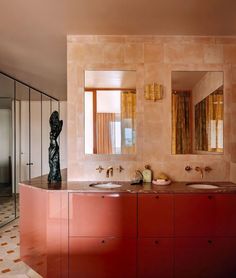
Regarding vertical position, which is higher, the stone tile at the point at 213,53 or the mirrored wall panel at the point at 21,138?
the stone tile at the point at 213,53

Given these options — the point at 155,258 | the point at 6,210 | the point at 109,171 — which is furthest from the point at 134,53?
the point at 6,210

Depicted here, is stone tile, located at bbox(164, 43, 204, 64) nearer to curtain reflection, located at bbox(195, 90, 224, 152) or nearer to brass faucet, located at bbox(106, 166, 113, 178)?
curtain reflection, located at bbox(195, 90, 224, 152)

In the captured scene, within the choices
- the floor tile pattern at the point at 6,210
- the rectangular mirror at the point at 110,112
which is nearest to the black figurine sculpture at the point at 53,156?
the rectangular mirror at the point at 110,112

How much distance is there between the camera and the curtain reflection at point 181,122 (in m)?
2.74

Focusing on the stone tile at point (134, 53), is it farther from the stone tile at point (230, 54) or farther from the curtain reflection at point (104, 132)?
the stone tile at point (230, 54)

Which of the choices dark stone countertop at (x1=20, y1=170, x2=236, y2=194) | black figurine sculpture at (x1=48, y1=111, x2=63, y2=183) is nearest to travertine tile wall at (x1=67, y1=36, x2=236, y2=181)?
black figurine sculpture at (x1=48, y1=111, x2=63, y2=183)

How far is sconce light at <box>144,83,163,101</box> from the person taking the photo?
2.71 meters

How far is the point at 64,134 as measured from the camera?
6105 mm

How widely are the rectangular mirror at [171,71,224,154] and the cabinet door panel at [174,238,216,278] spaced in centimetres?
95

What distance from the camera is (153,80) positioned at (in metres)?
2.74

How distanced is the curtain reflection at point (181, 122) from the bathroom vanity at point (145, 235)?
0.64 metres

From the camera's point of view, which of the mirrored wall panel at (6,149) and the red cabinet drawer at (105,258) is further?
the mirrored wall panel at (6,149)

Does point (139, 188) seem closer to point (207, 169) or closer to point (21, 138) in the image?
point (207, 169)

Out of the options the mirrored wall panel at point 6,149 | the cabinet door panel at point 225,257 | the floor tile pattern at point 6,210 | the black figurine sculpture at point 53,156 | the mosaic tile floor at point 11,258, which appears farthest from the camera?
the mirrored wall panel at point 6,149
